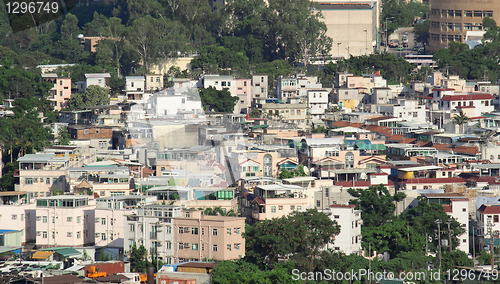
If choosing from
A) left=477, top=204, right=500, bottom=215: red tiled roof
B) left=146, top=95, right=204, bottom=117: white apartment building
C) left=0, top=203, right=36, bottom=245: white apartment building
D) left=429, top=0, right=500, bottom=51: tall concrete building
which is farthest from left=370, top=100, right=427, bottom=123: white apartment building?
left=0, top=203, right=36, bottom=245: white apartment building

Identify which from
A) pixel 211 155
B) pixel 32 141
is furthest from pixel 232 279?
pixel 32 141

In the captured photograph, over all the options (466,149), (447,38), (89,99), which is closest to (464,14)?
(447,38)

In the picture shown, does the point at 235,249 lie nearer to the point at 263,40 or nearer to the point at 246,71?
the point at 246,71

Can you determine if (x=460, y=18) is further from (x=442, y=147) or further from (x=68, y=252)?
(x=68, y=252)

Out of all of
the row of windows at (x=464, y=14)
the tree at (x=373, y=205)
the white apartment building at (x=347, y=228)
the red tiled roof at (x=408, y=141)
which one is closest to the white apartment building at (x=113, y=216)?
the white apartment building at (x=347, y=228)

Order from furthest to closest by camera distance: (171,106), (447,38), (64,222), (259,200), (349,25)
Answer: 1. (447,38)
2. (349,25)
3. (171,106)
4. (259,200)
5. (64,222)

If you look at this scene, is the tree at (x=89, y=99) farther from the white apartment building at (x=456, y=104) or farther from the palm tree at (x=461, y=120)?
the palm tree at (x=461, y=120)

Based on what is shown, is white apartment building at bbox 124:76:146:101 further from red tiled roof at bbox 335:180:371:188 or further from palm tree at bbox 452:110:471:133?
red tiled roof at bbox 335:180:371:188
